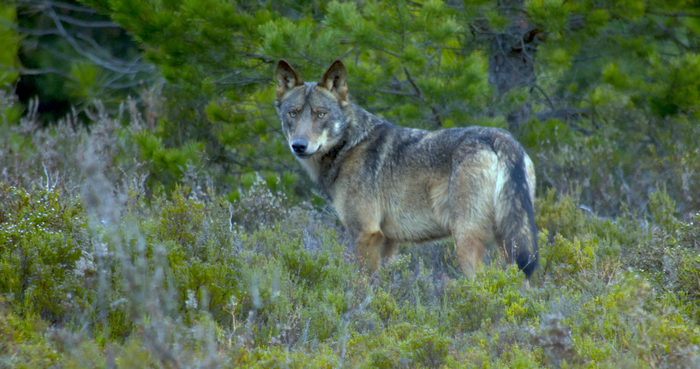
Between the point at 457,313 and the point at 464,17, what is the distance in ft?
12.8

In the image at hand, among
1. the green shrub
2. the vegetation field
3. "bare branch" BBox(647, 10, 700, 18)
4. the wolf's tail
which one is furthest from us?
"bare branch" BBox(647, 10, 700, 18)

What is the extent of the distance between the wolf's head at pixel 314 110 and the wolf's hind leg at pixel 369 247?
31.1 inches

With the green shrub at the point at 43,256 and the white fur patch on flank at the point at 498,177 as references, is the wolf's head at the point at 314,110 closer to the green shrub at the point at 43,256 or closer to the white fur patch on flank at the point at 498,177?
the white fur patch on flank at the point at 498,177

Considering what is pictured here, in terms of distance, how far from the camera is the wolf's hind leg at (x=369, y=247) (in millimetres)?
4656

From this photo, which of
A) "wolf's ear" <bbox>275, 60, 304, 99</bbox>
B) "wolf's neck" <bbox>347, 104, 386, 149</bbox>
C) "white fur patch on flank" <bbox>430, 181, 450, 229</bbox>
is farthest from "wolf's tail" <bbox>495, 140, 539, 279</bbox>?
"wolf's ear" <bbox>275, 60, 304, 99</bbox>

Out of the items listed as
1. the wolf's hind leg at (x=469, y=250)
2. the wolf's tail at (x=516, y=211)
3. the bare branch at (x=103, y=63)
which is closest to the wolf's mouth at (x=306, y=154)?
the wolf's hind leg at (x=469, y=250)

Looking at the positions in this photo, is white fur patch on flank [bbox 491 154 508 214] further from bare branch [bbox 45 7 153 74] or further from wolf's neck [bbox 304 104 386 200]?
bare branch [bbox 45 7 153 74]

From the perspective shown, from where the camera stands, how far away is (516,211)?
4.02 metres

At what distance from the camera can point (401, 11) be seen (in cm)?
568

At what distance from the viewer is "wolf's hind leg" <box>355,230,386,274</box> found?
4.66 metres

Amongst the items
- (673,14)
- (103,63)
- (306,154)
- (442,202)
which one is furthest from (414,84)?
(103,63)

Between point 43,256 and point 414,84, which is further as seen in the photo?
point 414,84

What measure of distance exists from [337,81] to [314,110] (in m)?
0.38

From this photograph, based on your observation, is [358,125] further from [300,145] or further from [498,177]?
[498,177]
